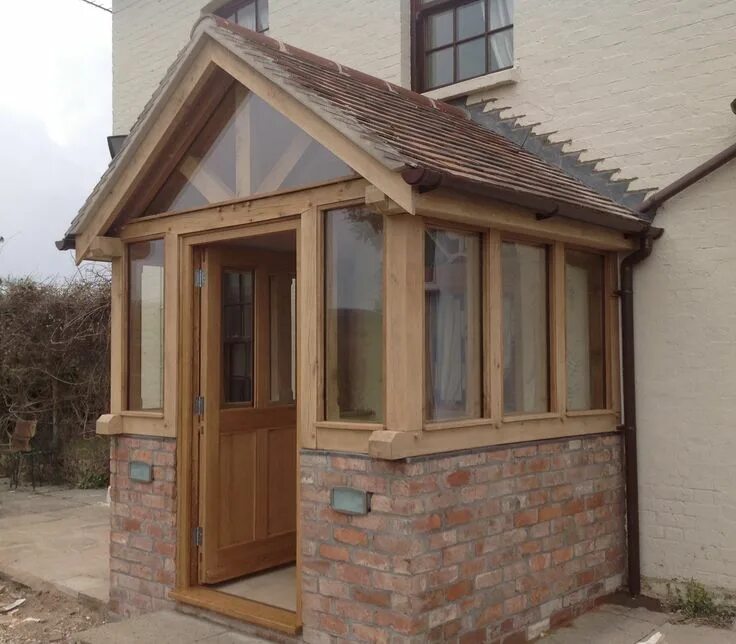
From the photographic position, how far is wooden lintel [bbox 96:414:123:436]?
19.2 feet

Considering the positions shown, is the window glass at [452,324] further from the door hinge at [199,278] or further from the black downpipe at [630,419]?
the door hinge at [199,278]

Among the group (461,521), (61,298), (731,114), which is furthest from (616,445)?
(61,298)

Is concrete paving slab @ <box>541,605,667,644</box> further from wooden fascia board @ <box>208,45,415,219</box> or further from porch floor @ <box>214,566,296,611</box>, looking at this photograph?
wooden fascia board @ <box>208,45,415,219</box>

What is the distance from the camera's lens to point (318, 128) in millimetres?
4637

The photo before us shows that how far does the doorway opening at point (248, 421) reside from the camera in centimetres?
564

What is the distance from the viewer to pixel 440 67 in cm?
755

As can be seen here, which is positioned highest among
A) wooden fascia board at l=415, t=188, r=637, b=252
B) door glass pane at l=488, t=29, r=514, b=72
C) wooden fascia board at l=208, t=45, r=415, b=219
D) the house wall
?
the house wall

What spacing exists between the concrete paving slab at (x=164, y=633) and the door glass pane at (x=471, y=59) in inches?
191

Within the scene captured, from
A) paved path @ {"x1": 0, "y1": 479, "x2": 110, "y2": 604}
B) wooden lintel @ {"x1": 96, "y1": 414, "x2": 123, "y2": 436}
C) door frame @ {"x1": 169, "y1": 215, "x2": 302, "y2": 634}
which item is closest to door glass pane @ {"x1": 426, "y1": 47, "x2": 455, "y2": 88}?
door frame @ {"x1": 169, "y1": 215, "x2": 302, "y2": 634}

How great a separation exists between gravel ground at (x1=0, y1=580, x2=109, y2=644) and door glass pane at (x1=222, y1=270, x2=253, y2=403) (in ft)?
6.16

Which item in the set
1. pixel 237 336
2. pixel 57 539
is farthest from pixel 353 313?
pixel 57 539

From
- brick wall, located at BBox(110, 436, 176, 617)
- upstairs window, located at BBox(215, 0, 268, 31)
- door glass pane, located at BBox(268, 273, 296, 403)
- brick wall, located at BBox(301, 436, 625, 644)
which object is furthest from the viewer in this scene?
upstairs window, located at BBox(215, 0, 268, 31)

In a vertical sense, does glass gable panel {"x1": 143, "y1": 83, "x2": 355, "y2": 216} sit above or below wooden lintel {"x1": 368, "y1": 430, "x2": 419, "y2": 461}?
above

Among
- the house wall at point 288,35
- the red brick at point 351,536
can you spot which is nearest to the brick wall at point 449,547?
the red brick at point 351,536
